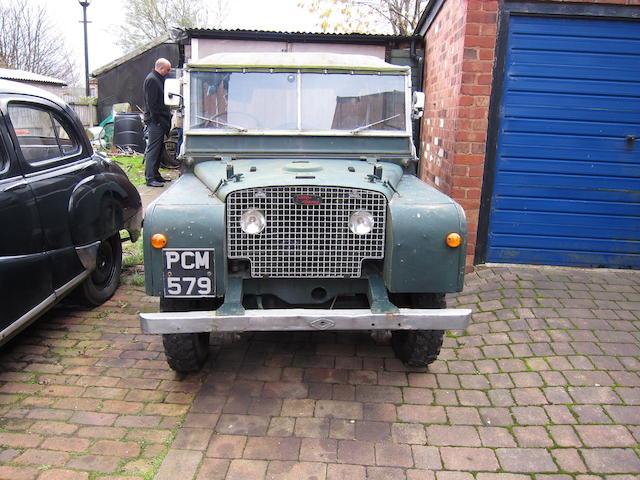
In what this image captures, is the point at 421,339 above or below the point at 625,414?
above

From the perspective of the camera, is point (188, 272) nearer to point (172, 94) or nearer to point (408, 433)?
point (408, 433)

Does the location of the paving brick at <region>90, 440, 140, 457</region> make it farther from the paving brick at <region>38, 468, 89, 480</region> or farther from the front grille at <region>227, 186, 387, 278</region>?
the front grille at <region>227, 186, 387, 278</region>

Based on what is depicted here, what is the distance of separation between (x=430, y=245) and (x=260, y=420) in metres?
1.48

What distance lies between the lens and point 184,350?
11.6 feet

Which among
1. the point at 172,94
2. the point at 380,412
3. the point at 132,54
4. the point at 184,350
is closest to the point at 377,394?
the point at 380,412

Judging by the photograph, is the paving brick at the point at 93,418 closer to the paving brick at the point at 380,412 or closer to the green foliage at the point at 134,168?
the paving brick at the point at 380,412

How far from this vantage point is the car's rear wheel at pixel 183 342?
3.50 m

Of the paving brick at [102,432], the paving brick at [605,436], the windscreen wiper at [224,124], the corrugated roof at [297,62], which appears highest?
the corrugated roof at [297,62]

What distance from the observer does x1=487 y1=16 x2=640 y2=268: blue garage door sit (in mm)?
5375

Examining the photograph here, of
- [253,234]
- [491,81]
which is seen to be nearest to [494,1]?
[491,81]

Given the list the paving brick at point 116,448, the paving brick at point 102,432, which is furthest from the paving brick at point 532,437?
the paving brick at point 102,432

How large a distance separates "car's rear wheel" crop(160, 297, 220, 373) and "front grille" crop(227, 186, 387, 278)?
478mm

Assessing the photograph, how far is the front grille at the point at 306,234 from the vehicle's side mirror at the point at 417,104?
1473 mm

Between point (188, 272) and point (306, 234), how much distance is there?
74 centimetres
